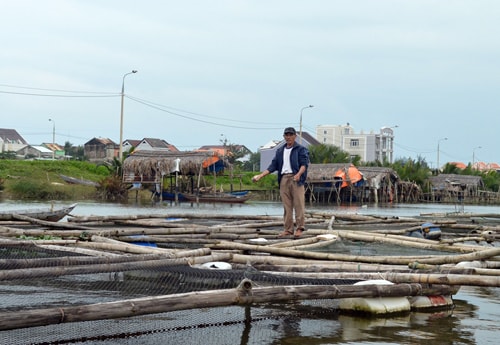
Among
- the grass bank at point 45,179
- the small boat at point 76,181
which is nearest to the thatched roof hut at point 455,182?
the grass bank at point 45,179

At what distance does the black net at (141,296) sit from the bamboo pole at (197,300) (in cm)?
25

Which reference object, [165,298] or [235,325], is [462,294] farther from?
[165,298]

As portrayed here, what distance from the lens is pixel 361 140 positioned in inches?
3649

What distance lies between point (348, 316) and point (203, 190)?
40.0 meters

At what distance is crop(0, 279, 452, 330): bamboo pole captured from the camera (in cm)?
417

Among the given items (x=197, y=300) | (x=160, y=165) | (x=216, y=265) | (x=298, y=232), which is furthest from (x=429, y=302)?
(x=160, y=165)

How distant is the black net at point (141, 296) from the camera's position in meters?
5.06

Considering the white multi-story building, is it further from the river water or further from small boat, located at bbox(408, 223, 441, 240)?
the river water

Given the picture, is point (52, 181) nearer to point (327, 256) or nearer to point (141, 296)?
point (327, 256)

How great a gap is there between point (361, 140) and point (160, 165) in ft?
182

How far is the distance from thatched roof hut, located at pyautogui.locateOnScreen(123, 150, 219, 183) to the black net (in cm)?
3357

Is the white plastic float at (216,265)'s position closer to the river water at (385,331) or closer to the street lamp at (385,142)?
the river water at (385,331)

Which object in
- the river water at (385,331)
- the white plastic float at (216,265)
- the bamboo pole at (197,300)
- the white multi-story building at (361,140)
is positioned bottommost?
the river water at (385,331)

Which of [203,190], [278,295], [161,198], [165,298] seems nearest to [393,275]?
[278,295]
